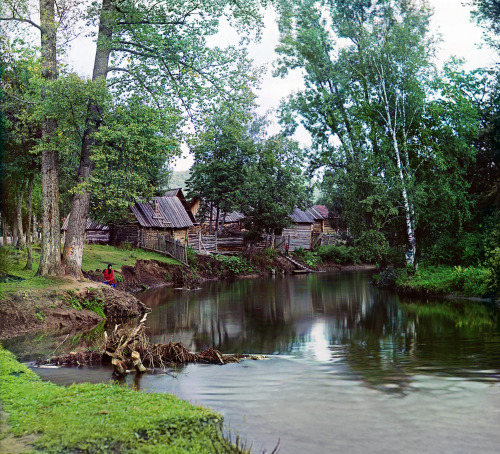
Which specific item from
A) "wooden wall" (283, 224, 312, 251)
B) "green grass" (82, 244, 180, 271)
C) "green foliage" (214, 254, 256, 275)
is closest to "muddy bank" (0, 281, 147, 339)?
"green grass" (82, 244, 180, 271)

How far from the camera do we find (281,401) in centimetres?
864

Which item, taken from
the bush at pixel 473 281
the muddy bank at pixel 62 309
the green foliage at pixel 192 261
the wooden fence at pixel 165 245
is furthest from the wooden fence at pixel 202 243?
the bush at pixel 473 281

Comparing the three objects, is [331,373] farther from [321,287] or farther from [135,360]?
[321,287]

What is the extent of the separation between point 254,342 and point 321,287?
1778cm

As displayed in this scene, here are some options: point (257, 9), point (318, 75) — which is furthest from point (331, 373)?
point (318, 75)

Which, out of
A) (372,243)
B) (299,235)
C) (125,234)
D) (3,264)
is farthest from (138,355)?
(299,235)

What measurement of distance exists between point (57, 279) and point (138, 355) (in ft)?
30.8

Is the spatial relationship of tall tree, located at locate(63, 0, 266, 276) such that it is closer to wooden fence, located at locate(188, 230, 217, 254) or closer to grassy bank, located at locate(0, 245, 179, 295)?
grassy bank, located at locate(0, 245, 179, 295)

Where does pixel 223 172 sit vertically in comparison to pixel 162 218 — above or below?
above

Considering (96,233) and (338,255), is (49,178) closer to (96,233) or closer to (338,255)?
(96,233)

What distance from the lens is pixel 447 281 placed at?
78.5 feet

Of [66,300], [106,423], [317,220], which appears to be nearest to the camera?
[106,423]

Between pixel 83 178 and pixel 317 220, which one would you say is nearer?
pixel 83 178

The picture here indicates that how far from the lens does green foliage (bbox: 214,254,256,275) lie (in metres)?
40.5
